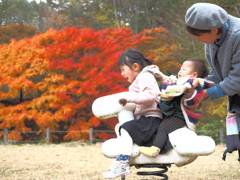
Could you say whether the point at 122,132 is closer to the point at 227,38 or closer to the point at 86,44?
the point at 227,38

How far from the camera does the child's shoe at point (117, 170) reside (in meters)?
2.20

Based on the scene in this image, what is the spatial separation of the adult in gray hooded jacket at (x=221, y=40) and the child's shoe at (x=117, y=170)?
69cm

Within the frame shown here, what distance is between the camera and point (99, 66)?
9.88m

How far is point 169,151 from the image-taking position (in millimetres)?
2281

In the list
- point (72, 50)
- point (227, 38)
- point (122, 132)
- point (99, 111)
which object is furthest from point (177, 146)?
point (72, 50)

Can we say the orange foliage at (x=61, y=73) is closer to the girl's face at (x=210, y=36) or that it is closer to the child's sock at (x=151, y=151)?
the child's sock at (x=151, y=151)

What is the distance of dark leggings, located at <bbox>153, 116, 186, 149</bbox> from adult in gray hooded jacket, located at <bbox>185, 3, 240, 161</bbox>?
26 centimetres

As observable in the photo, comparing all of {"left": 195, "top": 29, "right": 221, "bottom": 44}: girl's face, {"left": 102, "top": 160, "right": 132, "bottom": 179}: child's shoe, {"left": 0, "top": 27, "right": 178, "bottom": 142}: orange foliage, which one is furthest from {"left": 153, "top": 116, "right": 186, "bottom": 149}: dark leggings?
{"left": 0, "top": 27, "right": 178, "bottom": 142}: orange foliage

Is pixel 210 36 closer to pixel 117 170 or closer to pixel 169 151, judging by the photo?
Result: pixel 169 151

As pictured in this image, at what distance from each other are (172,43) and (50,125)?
211 inches

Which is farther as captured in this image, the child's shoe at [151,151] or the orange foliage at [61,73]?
the orange foliage at [61,73]

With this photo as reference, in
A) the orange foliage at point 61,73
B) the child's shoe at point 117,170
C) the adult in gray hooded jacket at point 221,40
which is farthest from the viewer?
the orange foliage at point 61,73

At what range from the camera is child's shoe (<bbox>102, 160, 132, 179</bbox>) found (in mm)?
2203

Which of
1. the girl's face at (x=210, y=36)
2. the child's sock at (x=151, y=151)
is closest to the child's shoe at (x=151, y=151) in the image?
the child's sock at (x=151, y=151)
